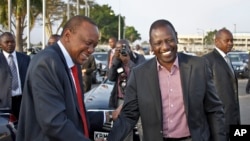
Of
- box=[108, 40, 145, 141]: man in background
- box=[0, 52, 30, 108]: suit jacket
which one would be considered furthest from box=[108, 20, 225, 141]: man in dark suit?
box=[0, 52, 30, 108]: suit jacket

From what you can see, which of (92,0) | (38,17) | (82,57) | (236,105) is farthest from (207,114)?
(92,0)

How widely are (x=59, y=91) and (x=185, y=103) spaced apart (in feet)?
3.39

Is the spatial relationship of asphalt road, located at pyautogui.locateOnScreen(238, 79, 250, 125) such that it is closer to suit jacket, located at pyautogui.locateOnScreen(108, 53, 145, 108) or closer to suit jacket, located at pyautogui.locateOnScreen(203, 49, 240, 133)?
suit jacket, located at pyautogui.locateOnScreen(108, 53, 145, 108)

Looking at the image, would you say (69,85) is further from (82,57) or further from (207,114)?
(207,114)

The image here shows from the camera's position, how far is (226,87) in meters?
5.56

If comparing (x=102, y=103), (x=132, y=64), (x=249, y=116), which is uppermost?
(x=132, y=64)

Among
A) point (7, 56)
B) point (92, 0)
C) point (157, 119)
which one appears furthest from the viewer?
point (92, 0)

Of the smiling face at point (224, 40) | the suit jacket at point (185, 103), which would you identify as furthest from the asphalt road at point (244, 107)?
the suit jacket at point (185, 103)

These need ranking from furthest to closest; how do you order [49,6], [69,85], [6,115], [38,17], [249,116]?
[49,6], [38,17], [249,116], [6,115], [69,85]

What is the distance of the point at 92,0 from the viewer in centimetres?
6606

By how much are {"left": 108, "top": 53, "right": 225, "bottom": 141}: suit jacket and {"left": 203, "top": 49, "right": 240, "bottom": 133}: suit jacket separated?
1.82 meters

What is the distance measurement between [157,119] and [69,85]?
84 centimetres

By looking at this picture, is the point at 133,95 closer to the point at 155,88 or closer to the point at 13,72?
the point at 155,88

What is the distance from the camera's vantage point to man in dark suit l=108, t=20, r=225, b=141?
3.57m
